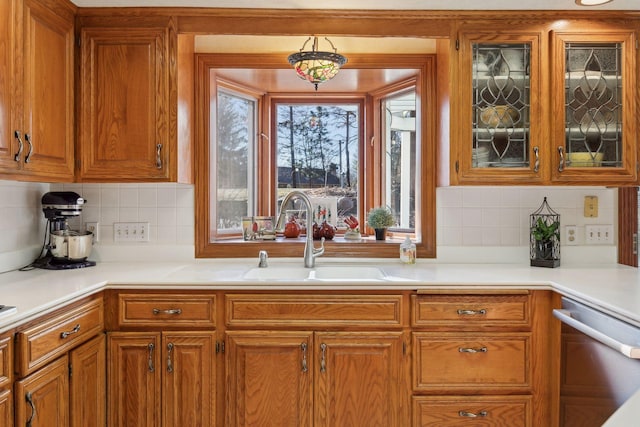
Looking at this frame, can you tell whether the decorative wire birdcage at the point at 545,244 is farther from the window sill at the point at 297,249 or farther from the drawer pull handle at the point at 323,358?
the drawer pull handle at the point at 323,358

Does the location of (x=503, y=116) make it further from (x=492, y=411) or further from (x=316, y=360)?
(x=316, y=360)

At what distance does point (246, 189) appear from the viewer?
115 inches

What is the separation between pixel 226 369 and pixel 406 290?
0.89 meters

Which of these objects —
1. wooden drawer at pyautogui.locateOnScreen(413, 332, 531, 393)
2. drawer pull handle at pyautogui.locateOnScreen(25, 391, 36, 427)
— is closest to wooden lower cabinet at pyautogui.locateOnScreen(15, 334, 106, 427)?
drawer pull handle at pyautogui.locateOnScreen(25, 391, 36, 427)

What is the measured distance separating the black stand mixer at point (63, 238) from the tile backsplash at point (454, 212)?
202 mm

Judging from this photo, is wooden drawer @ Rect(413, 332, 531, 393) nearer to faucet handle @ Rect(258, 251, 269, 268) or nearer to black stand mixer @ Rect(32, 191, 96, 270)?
faucet handle @ Rect(258, 251, 269, 268)

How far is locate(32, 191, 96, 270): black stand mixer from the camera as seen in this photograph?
7.38 ft

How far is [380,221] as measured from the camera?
264cm

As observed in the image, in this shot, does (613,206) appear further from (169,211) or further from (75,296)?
(75,296)

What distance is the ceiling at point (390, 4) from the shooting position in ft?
7.22

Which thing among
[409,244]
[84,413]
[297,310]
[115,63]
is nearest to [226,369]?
[297,310]

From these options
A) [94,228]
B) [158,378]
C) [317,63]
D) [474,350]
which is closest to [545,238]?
[474,350]

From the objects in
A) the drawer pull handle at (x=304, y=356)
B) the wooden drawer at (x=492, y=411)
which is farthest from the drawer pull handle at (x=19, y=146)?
the wooden drawer at (x=492, y=411)

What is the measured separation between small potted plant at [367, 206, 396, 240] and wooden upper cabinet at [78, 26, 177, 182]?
1192mm
